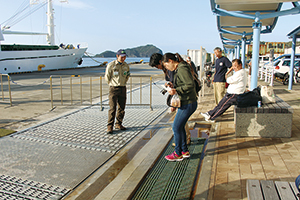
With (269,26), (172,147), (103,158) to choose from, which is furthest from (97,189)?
(269,26)

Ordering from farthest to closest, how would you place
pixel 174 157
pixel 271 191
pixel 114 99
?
pixel 114 99, pixel 174 157, pixel 271 191

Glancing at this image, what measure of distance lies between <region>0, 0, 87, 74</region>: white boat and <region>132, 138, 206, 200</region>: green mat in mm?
30369

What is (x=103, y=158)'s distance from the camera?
4.63m

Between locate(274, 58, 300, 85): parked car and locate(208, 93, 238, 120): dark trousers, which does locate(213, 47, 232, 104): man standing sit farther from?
locate(274, 58, 300, 85): parked car

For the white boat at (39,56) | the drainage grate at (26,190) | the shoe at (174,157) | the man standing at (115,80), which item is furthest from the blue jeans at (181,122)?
the white boat at (39,56)

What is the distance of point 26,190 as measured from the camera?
3.49 meters

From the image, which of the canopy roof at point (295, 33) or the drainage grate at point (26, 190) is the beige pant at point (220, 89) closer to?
the drainage grate at point (26, 190)

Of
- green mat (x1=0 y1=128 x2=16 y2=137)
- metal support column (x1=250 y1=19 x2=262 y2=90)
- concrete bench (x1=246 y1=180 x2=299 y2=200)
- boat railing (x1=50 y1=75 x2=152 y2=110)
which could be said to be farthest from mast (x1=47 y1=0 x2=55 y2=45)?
concrete bench (x1=246 y1=180 x2=299 y2=200)

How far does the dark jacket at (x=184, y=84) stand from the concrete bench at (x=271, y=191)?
71.8 inches

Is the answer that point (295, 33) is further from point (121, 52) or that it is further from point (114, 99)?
point (114, 99)

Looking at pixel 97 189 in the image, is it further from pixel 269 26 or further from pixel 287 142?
pixel 269 26

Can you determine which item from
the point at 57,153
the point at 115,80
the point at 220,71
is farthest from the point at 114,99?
the point at 220,71

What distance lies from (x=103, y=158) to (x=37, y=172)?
1.09 m

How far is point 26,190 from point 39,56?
34.8 meters
